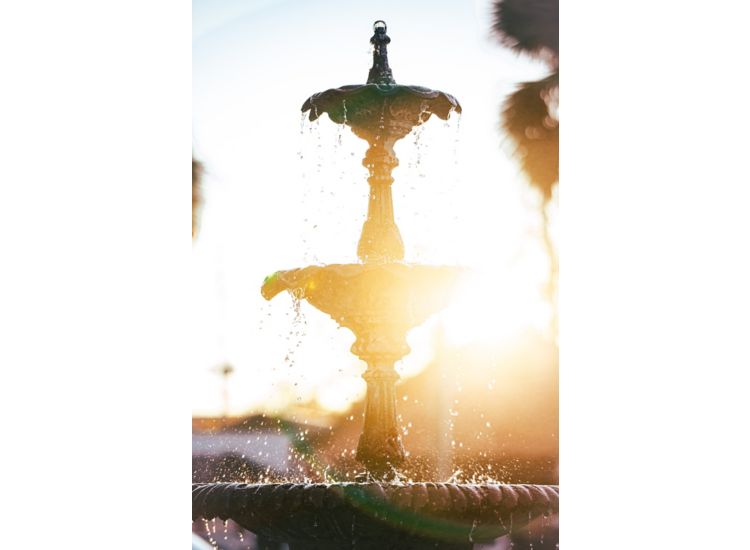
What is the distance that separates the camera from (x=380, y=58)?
368 centimetres

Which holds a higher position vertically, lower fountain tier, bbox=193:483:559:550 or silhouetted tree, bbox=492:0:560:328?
silhouetted tree, bbox=492:0:560:328

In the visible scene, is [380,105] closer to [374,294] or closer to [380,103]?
[380,103]

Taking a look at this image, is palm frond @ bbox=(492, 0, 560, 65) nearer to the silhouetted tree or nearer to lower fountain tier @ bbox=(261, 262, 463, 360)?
the silhouetted tree

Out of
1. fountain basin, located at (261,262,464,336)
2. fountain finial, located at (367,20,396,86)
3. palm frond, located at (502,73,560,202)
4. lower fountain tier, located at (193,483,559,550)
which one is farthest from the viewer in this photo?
palm frond, located at (502,73,560,202)

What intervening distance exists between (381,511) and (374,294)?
0.90m

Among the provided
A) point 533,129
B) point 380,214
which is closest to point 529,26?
point 533,129

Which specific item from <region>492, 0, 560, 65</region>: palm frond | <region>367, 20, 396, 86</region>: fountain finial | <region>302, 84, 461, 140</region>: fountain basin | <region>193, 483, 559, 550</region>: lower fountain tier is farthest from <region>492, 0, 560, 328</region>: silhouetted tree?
<region>193, 483, 559, 550</region>: lower fountain tier

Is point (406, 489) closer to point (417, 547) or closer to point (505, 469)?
point (417, 547)

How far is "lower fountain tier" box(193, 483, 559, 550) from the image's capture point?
9.51 ft

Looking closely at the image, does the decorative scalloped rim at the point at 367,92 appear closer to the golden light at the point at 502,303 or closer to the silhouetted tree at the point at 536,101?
the silhouetted tree at the point at 536,101

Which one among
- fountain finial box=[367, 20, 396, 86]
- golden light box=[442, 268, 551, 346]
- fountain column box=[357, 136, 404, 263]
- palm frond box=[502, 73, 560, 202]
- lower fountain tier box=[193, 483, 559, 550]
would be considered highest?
fountain finial box=[367, 20, 396, 86]

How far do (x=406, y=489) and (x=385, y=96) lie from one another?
1.56 metres

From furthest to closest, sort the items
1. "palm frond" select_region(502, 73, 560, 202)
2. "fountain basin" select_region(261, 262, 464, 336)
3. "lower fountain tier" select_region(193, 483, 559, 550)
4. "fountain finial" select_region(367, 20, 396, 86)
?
"palm frond" select_region(502, 73, 560, 202), "fountain finial" select_region(367, 20, 396, 86), "fountain basin" select_region(261, 262, 464, 336), "lower fountain tier" select_region(193, 483, 559, 550)
